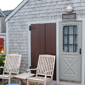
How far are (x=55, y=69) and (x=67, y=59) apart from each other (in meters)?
0.57

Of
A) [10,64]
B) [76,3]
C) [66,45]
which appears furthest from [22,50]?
[76,3]

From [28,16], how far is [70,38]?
1.82m

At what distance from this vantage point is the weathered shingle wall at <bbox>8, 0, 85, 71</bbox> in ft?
18.4

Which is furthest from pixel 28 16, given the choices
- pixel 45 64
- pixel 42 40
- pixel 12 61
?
pixel 45 64

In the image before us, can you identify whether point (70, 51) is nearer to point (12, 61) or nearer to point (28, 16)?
point (28, 16)

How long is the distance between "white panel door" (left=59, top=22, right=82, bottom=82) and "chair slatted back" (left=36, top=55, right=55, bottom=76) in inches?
15.3

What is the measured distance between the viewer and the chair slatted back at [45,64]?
18.1 feet

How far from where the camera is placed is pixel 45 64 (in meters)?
5.61

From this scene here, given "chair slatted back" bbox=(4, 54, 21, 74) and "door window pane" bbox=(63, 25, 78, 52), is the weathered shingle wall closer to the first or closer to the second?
"chair slatted back" bbox=(4, 54, 21, 74)

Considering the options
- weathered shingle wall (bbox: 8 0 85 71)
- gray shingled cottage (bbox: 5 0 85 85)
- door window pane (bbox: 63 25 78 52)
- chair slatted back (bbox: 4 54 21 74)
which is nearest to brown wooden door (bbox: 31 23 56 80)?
gray shingled cottage (bbox: 5 0 85 85)

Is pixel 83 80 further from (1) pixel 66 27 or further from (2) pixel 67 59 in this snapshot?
(1) pixel 66 27

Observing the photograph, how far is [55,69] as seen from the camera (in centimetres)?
580

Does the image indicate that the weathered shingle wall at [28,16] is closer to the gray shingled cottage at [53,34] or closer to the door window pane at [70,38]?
the gray shingled cottage at [53,34]

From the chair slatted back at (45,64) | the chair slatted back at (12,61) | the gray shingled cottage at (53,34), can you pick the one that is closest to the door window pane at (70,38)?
the gray shingled cottage at (53,34)
